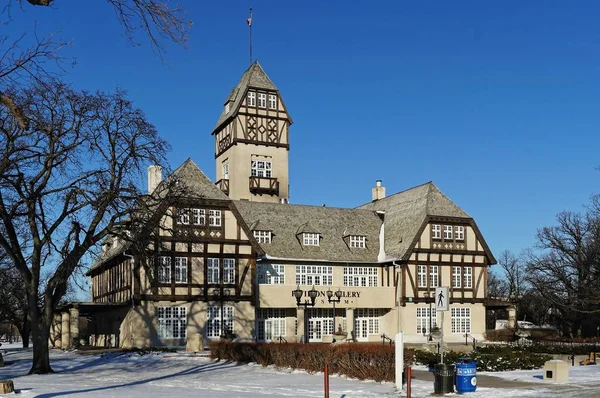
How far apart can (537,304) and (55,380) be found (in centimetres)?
5750

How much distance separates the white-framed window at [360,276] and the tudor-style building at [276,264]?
0.25 ft

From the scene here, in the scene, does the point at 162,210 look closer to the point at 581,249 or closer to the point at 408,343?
the point at 408,343

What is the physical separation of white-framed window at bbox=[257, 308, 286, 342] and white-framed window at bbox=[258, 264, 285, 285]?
1838 mm

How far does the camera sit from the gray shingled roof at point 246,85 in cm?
5912

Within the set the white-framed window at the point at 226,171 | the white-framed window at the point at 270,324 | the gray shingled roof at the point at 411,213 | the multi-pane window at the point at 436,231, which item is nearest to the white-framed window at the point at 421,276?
the gray shingled roof at the point at 411,213

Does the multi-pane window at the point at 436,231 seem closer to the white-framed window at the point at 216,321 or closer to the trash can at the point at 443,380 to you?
the white-framed window at the point at 216,321

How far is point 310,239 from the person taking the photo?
2064 inches

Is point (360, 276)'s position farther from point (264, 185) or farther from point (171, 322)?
point (171, 322)

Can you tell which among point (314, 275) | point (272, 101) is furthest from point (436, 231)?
point (272, 101)

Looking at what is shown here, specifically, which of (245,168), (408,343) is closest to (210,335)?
(408,343)

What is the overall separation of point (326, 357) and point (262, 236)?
24072 mm

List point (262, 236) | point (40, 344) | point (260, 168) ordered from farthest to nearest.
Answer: point (260, 168) < point (262, 236) < point (40, 344)

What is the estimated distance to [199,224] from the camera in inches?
1809

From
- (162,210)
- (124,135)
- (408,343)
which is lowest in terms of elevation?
(408,343)
